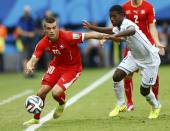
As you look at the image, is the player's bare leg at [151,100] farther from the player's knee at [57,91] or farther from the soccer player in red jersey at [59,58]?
the player's knee at [57,91]

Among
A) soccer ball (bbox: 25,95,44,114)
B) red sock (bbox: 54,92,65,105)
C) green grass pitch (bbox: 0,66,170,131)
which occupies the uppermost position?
soccer ball (bbox: 25,95,44,114)

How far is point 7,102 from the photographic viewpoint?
658 inches

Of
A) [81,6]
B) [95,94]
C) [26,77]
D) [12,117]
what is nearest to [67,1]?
[81,6]

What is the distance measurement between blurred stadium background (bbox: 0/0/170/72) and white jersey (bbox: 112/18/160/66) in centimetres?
1583

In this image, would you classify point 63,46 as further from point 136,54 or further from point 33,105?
point 136,54

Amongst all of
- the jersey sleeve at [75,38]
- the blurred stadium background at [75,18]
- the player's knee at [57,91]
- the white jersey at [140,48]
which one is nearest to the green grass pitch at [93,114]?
the player's knee at [57,91]

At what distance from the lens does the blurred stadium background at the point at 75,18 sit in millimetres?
28547

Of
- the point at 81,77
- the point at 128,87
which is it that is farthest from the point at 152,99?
the point at 81,77

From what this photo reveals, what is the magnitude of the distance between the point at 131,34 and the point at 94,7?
17161 mm

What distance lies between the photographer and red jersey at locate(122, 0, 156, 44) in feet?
43.6

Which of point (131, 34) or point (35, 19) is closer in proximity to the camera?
point (131, 34)

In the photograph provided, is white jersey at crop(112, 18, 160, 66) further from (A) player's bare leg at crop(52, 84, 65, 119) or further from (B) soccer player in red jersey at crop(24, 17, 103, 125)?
(A) player's bare leg at crop(52, 84, 65, 119)

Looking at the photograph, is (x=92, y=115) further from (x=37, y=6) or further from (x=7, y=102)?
(x=37, y=6)

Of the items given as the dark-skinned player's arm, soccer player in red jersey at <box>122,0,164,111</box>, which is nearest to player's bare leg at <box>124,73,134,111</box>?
soccer player in red jersey at <box>122,0,164,111</box>
